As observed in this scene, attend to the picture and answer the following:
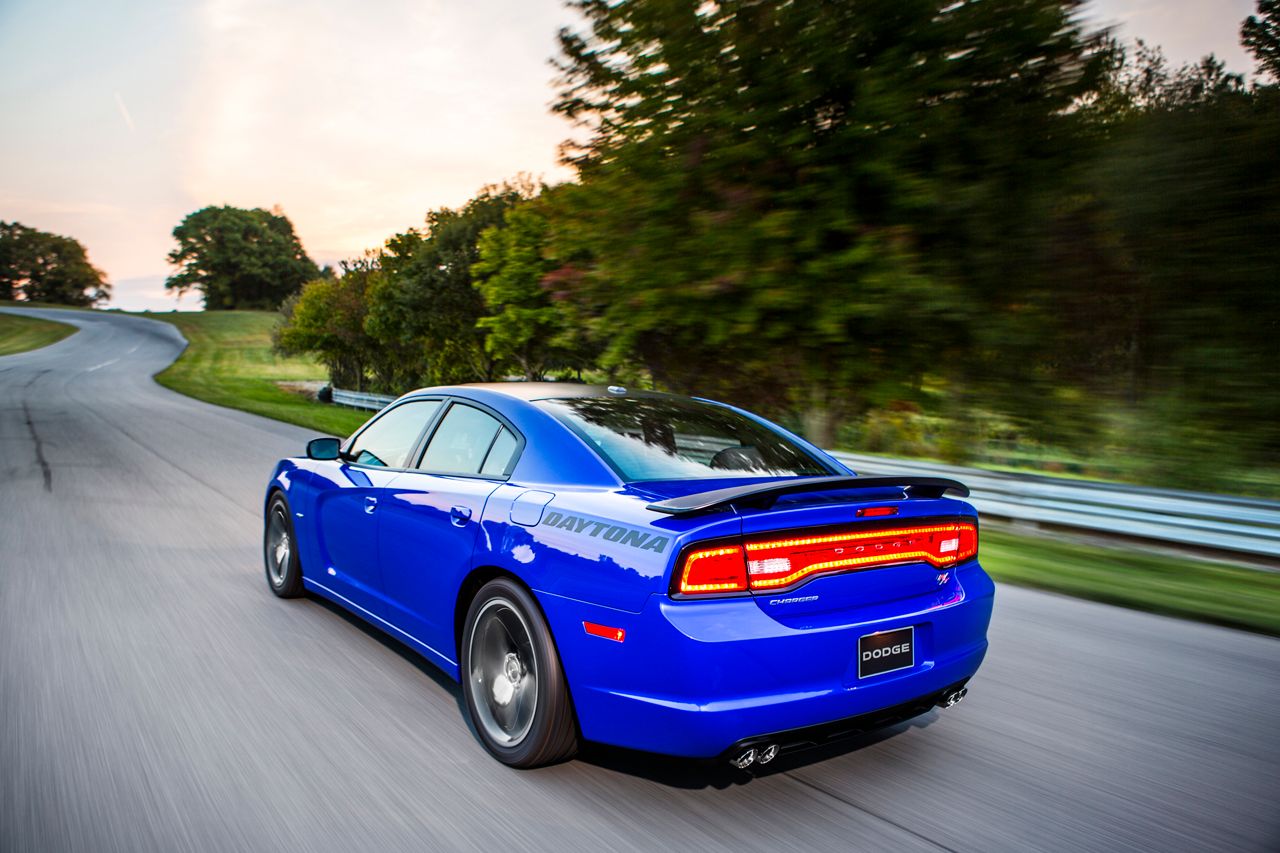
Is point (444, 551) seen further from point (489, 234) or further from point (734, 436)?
point (489, 234)

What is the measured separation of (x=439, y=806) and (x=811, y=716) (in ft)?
4.27

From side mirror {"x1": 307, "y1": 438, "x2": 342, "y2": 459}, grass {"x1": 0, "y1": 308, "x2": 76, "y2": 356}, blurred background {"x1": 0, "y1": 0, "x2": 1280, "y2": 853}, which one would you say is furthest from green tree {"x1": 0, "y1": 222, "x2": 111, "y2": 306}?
side mirror {"x1": 307, "y1": 438, "x2": 342, "y2": 459}

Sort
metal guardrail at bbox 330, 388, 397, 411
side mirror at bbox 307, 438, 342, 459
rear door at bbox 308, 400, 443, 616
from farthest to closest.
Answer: metal guardrail at bbox 330, 388, 397, 411
side mirror at bbox 307, 438, 342, 459
rear door at bbox 308, 400, 443, 616

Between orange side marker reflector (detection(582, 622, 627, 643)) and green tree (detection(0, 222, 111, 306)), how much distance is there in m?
148

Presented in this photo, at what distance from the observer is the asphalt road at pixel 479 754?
2934mm

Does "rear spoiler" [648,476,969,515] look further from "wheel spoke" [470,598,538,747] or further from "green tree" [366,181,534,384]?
"green tree" [366,181,534,384]

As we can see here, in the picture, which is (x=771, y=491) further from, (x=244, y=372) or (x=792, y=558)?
(x=244, y=372)

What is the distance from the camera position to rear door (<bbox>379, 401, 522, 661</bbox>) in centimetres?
382

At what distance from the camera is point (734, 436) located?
4.25 metres

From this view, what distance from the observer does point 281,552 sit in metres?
5.94

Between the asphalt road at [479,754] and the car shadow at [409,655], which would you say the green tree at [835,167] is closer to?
the asphalt road at [479,754]

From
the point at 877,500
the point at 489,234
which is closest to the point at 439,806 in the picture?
the point at 877,500

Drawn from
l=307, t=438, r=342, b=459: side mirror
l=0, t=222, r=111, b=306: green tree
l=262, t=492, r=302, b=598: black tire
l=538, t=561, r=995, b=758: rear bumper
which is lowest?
l=262, t=492, r=302, b=598: black tire

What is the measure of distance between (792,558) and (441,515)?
166 centimetres
